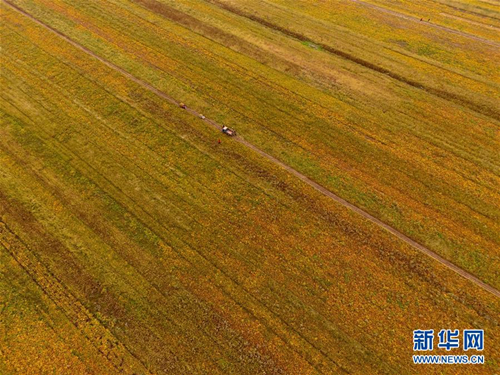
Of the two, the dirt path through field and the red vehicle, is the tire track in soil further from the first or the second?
the red vehicle

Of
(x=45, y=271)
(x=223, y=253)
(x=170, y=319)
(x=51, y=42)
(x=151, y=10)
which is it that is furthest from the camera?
(x=151, y=10)

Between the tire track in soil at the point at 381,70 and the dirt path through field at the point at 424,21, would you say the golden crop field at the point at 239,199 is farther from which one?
the dirt path through field at the point at 424,21

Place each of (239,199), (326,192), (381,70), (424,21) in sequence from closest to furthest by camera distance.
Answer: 1. (239,199)
2. (326,192)
3. (381,70)
4. (424,21)

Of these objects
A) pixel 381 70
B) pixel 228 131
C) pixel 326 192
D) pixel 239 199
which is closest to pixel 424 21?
pixel 381 70

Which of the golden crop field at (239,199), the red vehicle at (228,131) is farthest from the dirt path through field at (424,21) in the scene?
the red vehicle at (228,131)

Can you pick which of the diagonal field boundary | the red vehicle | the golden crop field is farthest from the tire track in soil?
the red vehicle

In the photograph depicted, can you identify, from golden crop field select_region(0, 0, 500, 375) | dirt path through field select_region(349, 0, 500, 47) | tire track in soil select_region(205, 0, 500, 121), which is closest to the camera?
golden crop field select_region(0, 0, 500, 375)

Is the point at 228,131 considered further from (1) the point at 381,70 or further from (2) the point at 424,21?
(2) the point at 424,21

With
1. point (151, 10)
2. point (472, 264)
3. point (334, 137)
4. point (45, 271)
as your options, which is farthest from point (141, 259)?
point (151, 10)

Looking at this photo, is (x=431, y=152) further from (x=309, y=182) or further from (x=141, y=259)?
(x=141, y=259)
